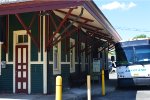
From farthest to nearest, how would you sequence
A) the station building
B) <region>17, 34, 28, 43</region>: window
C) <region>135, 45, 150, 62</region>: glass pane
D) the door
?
<region>135, 45, 150, 62</region>: glass pane → <region>17, 34, 28, 43</region>: window → the door → the station building

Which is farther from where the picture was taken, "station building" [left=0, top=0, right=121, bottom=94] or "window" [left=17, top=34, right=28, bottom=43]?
"window" [left=17, top=34, right=28, bottom=43]

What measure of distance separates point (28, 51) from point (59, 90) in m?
8.85

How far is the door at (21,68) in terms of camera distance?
1647cm

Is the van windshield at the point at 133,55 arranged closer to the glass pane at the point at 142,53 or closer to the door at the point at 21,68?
the glass pane at the point at 142,53

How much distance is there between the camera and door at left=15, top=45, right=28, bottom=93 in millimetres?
16469

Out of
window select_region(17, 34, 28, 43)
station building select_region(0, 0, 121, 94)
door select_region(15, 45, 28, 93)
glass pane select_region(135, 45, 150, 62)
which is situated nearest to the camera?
station building select_region(0, 0, 121, 94)

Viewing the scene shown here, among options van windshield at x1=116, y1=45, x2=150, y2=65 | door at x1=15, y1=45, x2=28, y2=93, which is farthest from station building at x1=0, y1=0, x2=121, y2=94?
van windshield at x1=116, y1=45, x2=150, y2=65

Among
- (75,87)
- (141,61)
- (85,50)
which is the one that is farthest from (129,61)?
(85,50)

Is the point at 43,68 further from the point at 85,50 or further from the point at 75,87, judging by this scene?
the point at 85,50

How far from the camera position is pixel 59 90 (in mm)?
7785

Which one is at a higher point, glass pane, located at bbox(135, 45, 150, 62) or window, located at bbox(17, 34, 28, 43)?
window, located at bbox(17, 34, 28, 43)

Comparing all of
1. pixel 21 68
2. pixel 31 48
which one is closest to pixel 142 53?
pixel 31 48

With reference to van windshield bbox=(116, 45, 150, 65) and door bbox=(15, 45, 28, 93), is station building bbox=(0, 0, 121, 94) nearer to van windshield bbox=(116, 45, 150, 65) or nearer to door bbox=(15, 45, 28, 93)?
door bbox=(15, 45, 28, 93)

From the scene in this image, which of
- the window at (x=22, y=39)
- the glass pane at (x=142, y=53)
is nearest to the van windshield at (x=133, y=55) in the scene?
the glass pane at (x=142, y=53)
